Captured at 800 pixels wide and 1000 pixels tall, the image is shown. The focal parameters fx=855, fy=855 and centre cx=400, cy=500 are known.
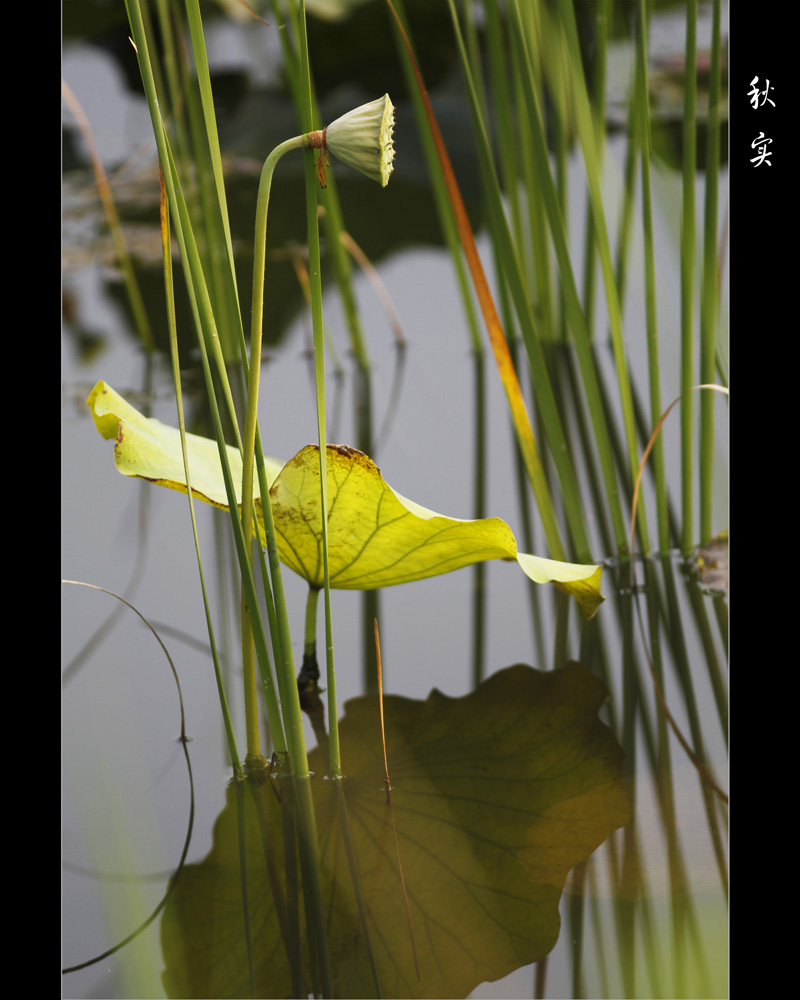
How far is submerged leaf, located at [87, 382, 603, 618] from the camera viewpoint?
0.41 metres

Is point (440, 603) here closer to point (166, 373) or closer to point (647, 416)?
point (647, 416)

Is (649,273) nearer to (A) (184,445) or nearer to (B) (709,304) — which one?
(B) (709,304)

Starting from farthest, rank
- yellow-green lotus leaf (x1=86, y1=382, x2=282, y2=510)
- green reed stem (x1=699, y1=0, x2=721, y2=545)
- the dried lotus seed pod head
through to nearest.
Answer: green reed stem (x1=699, y1=0, x2=721, y2=545) → yellow-green lotus leaf (x1=86, y1=382, x2=282, y2=510) → the dried lotus seed pod head

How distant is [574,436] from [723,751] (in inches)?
15.4

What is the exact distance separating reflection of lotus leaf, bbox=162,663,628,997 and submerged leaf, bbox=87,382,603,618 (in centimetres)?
8

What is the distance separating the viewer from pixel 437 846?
38 cm

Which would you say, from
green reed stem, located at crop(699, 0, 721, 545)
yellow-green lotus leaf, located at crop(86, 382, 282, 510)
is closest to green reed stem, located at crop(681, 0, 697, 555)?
green reed stem, located at crop(699, 0, 721, 545)

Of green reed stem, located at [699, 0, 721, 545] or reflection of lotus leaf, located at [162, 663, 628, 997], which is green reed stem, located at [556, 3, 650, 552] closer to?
green reed stem, located at [699, 0, 721, 545]

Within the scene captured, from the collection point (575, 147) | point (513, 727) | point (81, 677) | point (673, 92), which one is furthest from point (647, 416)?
point (673, 92)

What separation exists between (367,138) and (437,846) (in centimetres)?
30

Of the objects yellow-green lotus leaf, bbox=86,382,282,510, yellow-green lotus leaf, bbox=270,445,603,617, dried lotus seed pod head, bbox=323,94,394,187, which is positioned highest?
dried lotus seed pod head, bbox=323,94,394,187

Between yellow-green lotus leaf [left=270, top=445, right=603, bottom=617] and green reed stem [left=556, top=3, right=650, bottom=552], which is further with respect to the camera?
green reed stem [left=556, top=3, right=650, bottom=552]

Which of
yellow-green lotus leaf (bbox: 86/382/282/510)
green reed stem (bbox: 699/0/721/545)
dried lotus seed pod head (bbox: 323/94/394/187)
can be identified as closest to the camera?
dried lotus seed pod head (bbox: 323/94/394/187)
